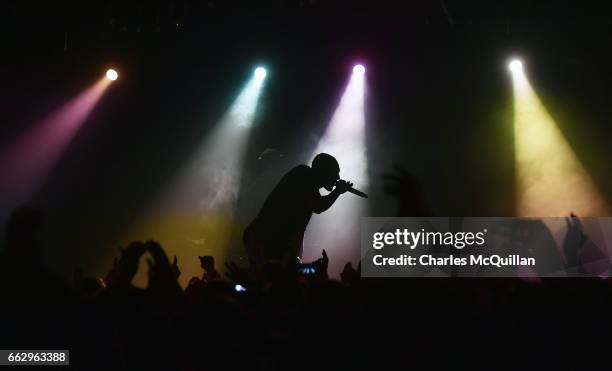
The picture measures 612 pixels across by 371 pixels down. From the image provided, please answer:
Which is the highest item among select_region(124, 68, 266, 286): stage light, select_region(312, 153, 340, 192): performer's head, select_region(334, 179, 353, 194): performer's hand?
select_region(124, 68, 266, 286): stage light

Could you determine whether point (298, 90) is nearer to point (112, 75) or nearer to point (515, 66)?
point (112, 75)

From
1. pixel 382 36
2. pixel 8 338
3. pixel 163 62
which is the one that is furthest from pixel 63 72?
pixel 8 338

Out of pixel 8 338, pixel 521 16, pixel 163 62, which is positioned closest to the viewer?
pixel 8 338

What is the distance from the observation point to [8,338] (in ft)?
8.30

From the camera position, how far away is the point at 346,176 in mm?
9992

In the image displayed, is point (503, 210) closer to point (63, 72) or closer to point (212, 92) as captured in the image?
point (212, 92)

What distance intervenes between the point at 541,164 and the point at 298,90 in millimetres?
4524

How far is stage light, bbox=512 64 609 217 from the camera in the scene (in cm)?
903

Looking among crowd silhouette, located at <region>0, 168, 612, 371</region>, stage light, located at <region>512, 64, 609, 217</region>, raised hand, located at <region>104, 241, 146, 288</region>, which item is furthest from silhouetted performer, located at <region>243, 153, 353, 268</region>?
stage light, located at <region>512, 64, 609, 217</region>

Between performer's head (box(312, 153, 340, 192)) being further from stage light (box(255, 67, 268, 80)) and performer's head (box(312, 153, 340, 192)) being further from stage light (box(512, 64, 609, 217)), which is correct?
stage light (box(512, 64, 609, 217))

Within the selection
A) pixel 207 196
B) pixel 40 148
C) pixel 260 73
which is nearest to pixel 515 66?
pixel 260 73

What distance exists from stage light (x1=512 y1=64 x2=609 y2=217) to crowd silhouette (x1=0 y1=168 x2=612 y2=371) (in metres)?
6.98

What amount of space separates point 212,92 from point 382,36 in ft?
10.6

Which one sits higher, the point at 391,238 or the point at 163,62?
the point at 163,62
